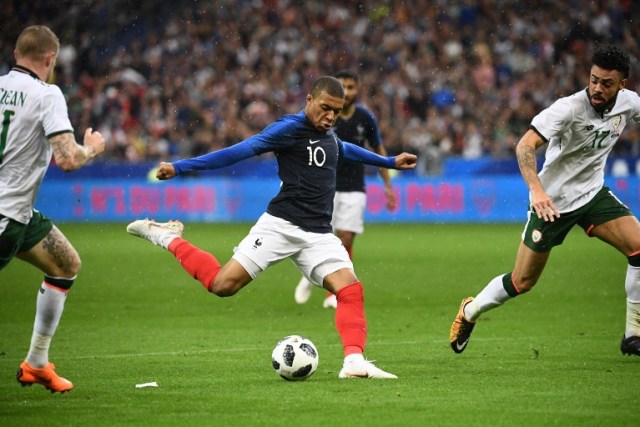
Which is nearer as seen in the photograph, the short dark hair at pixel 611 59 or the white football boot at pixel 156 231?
the short dark hair at pixel 611 59

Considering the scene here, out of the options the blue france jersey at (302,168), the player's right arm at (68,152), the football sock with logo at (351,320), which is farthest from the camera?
the blue france jersey at (302,168)

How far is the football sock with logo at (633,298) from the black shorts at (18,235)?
14.7 feet

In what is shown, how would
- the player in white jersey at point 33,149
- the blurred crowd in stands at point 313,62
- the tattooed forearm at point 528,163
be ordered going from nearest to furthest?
the player in white jersey at point 33,149 → the tattooed forearm at point 528,163 → the blurred crowd in stands at point 313,62

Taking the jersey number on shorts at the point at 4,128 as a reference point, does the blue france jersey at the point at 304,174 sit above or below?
below

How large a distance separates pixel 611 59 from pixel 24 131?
4.30 m

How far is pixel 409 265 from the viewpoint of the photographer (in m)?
16.7

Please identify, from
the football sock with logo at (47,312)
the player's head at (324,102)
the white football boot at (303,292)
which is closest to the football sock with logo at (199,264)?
the football sock with logo at (47,312)

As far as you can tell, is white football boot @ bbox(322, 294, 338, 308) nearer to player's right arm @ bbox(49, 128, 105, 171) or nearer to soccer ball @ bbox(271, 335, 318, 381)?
soccer ball @ bbox(271, 335, 318, 381)

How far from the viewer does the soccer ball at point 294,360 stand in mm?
7410

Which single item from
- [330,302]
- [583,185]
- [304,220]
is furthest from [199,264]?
[330,302]

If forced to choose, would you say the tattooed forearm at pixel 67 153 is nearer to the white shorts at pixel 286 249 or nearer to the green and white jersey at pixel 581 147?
the white shorts at pixel 286 249

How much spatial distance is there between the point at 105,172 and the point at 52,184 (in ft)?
4.28

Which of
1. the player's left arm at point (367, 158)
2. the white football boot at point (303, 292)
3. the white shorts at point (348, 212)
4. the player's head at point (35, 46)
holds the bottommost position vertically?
the white football boot at point (303, 292)

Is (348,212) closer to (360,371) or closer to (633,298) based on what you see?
(633,298)
